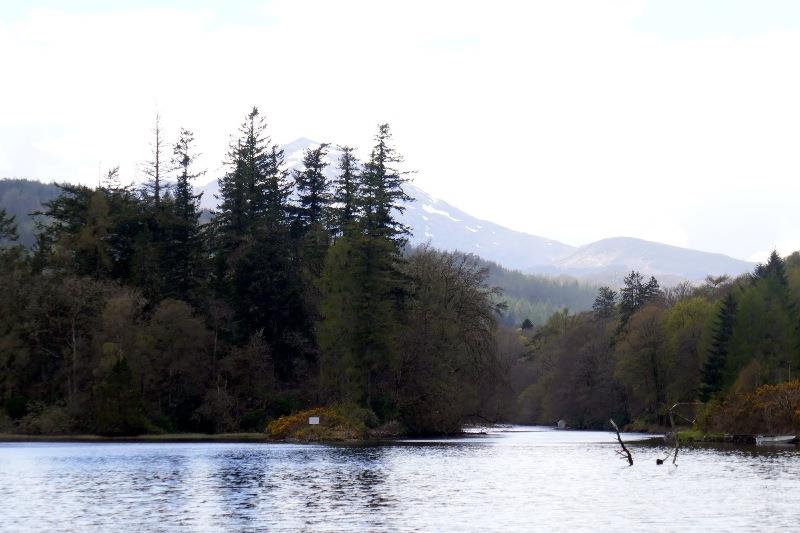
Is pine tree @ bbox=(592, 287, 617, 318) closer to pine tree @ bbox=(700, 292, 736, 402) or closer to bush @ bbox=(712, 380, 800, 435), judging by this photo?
pine tree @ bbox=(700, 292, 736, 402)

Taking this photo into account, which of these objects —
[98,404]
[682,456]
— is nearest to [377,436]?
[98,404]

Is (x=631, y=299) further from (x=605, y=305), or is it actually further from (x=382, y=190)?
(x=382, y=190)

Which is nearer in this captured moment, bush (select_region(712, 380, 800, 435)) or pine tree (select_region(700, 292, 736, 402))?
bush (select_region(712, 380, 800, 435))

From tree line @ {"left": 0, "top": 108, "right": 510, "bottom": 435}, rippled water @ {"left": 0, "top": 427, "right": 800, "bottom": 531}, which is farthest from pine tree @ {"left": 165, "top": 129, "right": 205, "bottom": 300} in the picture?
rippled water @ {"left": 0, "top": 427, "right": 800, "bottom": 531}

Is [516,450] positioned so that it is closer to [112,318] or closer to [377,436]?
[377,436]

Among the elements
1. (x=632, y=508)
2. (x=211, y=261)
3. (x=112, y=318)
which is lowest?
(x=632, y=508)

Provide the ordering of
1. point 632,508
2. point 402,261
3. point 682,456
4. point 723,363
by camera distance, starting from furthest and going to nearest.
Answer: point 723,363 → point 402,261 → point 682,456 → point 632,508

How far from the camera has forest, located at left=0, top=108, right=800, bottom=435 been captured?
8469 cm

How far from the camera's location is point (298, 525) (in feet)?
93.9

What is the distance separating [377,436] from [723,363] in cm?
3475

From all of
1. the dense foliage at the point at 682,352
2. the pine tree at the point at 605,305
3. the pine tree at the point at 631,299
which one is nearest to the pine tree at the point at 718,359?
the dense foliage at the point at 682,352

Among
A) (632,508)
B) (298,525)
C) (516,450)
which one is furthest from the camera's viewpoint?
(516,450)

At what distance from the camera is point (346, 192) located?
105m

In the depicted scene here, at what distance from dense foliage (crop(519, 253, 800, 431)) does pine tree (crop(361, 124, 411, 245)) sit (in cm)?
2975
